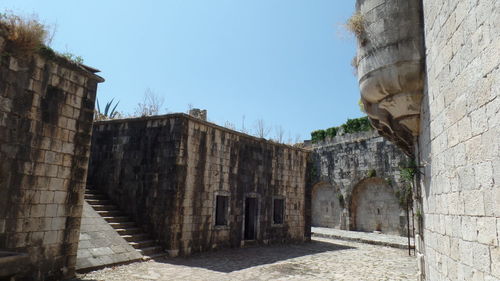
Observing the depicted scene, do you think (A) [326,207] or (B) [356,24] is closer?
(B) [356,24]

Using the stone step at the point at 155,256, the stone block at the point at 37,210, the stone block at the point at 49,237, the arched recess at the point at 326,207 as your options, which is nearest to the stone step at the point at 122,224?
the stone step at the point at 155,256

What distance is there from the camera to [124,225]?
10922 millimetres

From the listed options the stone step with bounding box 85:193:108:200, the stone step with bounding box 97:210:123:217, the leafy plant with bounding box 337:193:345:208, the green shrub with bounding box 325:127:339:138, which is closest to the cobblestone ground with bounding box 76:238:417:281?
the stone step with bounding box 97:210:123:217

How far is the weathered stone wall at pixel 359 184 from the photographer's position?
1911 cm

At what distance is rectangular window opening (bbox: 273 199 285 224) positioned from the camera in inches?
612

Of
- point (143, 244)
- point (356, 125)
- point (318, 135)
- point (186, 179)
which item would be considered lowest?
point (143, 244)

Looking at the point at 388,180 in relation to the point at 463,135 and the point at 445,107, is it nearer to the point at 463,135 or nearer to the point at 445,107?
the point at 445,107

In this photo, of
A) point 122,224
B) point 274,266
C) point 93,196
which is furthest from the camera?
Answer: point 93,196

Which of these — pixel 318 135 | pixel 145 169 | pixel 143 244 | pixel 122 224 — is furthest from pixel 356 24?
pixel 318 135

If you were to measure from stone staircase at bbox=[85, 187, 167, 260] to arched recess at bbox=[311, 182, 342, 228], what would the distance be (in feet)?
45.8

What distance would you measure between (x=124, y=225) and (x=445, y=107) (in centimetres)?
959

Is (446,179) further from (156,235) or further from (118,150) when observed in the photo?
(118,150)

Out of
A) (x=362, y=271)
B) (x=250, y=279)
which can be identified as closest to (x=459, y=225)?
(x=250, y=279)

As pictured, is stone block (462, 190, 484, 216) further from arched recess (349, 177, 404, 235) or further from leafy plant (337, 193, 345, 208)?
leafy plant (337, 193, 345, 208)
